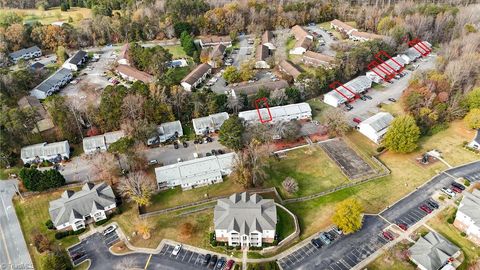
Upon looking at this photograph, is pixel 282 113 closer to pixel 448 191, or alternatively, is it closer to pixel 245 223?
pixel 245 223

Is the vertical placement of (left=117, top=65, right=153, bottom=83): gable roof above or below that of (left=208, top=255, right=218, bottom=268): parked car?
above

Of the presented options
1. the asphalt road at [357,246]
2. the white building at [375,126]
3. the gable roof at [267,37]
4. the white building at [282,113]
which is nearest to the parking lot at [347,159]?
the white building at [375,126]

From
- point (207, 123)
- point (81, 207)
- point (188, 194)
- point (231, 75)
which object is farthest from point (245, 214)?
point (231, 75)

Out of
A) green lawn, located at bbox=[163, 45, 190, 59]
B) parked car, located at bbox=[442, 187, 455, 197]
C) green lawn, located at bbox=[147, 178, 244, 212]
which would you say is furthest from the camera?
green lawn, located at bbox=[163, 45, 190, 59]

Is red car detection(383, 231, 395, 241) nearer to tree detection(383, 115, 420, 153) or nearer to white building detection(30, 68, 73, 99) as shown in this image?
tree detection(383, 115, 420, 153)

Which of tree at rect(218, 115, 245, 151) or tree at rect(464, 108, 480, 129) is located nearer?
tree at rect(218, 115, 245, 151)

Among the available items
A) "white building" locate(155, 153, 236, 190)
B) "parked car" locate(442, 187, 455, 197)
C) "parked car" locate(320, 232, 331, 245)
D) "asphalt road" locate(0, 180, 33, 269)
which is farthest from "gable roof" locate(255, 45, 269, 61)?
"asphalt road" locate(0, 180, 33, 269)

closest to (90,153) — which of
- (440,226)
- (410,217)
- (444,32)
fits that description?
(410,217)
